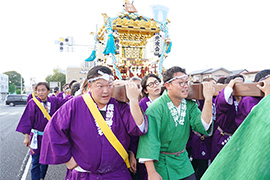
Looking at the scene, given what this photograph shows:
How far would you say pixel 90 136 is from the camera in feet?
5.84

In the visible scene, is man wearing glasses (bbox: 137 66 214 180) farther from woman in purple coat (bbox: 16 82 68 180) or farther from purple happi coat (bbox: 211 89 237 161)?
woman in purple coat (bbox: 16 82 68 180)

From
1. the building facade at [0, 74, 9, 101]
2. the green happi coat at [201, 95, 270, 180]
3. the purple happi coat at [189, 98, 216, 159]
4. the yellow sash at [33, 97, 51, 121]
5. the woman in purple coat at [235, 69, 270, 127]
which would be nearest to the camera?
the green happi coat at [201, 95, 270, 180]

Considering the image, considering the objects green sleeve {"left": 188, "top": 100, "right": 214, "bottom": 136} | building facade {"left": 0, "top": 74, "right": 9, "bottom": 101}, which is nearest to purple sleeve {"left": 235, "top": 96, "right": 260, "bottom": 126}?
green sleeve {"left": 188, "top": 100, "right": 214, "bottom": 136}

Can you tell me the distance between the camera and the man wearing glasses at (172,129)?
5.94ft

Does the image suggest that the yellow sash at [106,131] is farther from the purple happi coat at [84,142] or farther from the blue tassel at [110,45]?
the blue tassel at [110,45]

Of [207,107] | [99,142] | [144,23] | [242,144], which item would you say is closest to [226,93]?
[207,107]

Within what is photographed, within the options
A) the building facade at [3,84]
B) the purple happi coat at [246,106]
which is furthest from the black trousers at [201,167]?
the building facade at [3,84]

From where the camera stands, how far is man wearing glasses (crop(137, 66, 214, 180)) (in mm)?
1810

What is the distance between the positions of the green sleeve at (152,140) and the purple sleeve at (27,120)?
2.44m

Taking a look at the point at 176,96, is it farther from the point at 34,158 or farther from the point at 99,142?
the point at 34,158

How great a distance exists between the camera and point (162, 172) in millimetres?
1903

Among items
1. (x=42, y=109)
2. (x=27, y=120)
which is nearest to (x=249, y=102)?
(x=42, y=109)

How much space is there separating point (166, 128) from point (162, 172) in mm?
433

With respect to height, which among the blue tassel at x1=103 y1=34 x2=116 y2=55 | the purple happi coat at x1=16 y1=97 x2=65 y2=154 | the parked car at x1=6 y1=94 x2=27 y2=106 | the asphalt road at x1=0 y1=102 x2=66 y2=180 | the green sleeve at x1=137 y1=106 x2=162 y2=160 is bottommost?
the parked car at x1=6 y1=94 x2=27 y2=106
